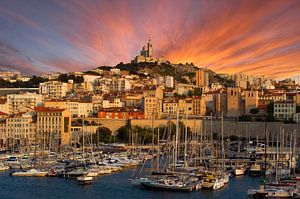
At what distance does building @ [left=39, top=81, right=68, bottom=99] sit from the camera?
2398 inches

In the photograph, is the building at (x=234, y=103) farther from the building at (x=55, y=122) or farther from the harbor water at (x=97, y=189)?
the harbor water at (x=97, y=189)

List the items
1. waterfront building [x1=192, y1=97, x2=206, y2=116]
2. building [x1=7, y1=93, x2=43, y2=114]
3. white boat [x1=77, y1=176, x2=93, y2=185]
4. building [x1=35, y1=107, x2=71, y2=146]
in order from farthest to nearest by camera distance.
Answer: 1. waterfront building [x1=192, y1=97, x2=206, y2=116]
2. building [x1=7, y1=93, x2=43, y2=114]
3. building [x1=35, y1=107, x2=71, y2=146]
4. white boat [x1=77, y1=176, x2=93, y2=185]

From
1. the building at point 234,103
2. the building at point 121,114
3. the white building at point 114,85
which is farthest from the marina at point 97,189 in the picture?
the white building at point 114,85

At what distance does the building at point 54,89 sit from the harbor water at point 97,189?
37649 mm

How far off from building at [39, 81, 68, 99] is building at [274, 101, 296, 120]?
26.7 metres

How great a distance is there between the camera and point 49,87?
Result: 202 feet

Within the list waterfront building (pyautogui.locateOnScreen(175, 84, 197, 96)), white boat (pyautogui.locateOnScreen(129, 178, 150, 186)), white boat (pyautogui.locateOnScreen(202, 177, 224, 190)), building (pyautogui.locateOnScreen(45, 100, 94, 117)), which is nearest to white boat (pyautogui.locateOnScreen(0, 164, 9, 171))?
white boat (pyautogui.locateOnScreen(129, 178, 150, 186))

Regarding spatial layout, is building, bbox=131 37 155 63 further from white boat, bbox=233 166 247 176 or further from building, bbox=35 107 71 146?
white boat, bbox=233 166 247 176

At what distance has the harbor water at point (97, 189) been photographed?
63.2ft

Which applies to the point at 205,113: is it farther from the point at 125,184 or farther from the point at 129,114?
the point at 125,184

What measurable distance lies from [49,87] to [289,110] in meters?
29.6

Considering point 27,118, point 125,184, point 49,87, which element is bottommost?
point 125,184

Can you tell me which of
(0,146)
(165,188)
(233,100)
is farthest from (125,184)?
(233,100)

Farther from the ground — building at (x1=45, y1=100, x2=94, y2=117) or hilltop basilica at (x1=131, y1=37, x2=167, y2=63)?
hilltop basilica at (x1=131, y1=37, x2=167, y2=63)
